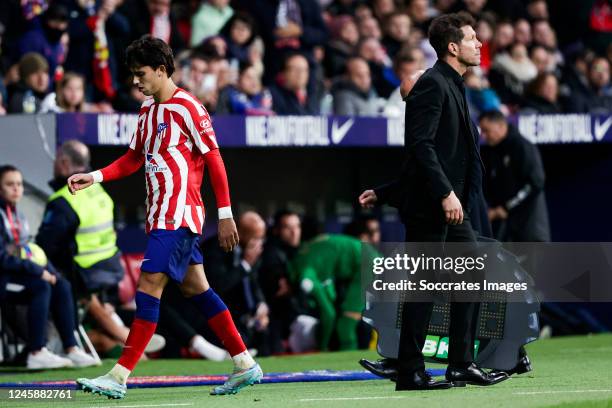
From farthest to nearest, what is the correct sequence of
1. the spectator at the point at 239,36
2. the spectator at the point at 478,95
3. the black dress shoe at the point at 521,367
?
the spectator at the point at 478,95
the spectator at the point at 239,36
the black dress shoe at the point at 521,367

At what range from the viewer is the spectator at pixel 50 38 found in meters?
12.6

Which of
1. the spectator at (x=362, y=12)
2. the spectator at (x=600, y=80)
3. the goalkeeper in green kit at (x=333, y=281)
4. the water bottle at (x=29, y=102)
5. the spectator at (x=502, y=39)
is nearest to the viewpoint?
the water bottle at (x=29, y=102)

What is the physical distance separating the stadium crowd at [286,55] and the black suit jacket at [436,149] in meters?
5.00

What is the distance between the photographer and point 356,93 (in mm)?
13844

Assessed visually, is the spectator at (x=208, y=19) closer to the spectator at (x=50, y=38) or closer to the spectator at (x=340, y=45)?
the spectator at (x=340, y=45)

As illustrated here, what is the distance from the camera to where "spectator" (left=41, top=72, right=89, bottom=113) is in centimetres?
1152

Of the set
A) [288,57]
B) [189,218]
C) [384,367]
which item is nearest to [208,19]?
[288,57]

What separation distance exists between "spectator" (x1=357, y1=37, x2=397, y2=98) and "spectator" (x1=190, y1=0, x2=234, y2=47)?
153cm

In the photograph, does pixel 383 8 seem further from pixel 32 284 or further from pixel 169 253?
pixel 169 253

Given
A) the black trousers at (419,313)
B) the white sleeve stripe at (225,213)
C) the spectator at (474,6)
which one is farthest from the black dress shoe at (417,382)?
the spectator at (474,6)

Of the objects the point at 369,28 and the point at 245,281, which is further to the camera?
the point at 369,28

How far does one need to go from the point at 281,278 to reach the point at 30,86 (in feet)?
8.92

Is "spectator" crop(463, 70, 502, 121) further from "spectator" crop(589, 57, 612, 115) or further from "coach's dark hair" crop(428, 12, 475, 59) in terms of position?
"coach's dark hair" crop(428, 12, 475, 59)

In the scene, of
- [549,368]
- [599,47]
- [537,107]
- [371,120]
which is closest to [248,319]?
[371,120]
